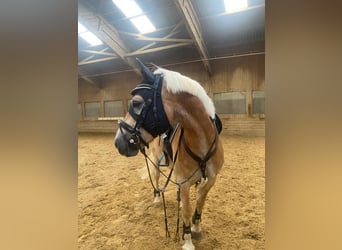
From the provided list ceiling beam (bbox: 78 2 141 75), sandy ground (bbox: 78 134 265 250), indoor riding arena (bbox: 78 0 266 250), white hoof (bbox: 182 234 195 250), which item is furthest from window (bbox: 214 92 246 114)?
white hoof (bbox: 182 234 195 250)

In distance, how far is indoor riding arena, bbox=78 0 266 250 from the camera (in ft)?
2.74

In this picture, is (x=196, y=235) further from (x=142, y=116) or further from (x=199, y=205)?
(x=142, y=116)

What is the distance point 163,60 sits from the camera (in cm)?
91

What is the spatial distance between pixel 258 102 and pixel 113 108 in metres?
0.61

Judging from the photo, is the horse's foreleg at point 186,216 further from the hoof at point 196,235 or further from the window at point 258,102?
the window at point 258,102

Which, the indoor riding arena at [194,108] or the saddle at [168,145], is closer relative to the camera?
the indoor riding arena at [194,108]

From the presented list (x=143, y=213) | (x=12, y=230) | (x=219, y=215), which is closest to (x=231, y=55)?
(x=219, y=215)

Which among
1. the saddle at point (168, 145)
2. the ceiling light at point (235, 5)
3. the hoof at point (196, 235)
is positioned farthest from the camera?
the saddle at point (168, 145)

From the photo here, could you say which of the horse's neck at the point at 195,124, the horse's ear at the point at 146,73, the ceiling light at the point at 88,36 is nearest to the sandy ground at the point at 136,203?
the horse's neck at the point at 195,124

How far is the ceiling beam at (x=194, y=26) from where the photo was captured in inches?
32.9

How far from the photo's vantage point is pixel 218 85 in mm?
900

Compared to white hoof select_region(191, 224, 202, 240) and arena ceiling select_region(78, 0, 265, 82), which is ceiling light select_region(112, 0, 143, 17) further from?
white hoof select_region(191, 224, 202, 240)

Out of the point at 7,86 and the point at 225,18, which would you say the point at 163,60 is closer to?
the point at 225,18

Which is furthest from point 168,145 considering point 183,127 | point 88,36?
point 88,36
